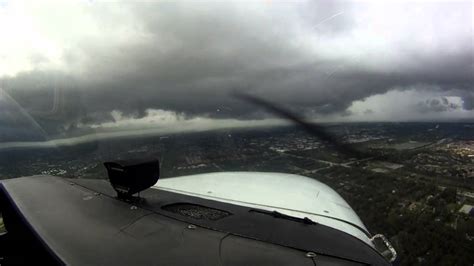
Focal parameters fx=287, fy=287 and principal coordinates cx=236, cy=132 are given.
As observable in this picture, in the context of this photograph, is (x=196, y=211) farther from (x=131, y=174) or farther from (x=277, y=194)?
(x=277, y=194)

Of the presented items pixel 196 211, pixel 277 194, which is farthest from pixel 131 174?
pixel 277 194

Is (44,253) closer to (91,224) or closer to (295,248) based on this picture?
(91,224)

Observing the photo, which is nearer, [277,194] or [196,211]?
[196,211]

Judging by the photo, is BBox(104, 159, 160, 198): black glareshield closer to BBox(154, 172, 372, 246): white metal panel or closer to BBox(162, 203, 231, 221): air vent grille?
BBox(162, 203, 231, 221): air vent grille

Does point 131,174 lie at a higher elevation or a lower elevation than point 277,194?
higher

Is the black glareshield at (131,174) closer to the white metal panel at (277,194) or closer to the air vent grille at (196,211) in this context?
the air vent grille at (196,211)

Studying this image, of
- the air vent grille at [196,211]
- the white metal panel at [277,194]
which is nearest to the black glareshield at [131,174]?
the air vent grille at [196,211]

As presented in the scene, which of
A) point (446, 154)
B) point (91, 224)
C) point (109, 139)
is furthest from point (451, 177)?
point (91, 224)

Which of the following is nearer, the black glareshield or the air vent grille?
the air vent grille

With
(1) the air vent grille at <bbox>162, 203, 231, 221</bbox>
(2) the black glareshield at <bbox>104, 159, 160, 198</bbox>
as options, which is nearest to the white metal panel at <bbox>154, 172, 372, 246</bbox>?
(1) the air vent grille at <bbox>162, 203, 231, 221</bbox>
